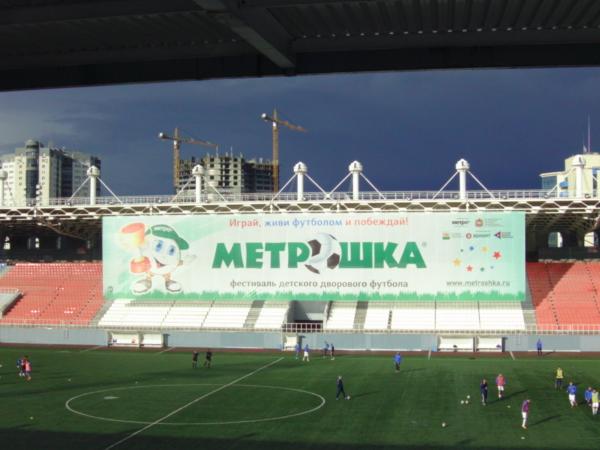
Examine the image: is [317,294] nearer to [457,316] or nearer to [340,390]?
[457,316]

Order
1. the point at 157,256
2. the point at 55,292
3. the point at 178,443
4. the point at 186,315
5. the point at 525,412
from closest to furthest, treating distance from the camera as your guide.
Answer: the point at 178,443, the point at 525,412, the point at 157,256, the point at 186,315, the point at 55,292

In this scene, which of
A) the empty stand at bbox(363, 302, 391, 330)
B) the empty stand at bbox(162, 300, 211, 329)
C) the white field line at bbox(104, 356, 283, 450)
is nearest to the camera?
the white field line at bbox(104, 356, 283, 450)

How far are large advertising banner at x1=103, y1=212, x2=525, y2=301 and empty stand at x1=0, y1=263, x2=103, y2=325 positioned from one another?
6.58m

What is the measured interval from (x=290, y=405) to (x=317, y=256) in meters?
26.7

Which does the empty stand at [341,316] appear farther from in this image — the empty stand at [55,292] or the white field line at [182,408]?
the empty stand at [55,292]

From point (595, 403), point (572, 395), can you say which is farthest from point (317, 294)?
point (595, 403)

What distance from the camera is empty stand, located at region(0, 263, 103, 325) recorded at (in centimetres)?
6812

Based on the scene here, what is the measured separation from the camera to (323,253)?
61188 mm

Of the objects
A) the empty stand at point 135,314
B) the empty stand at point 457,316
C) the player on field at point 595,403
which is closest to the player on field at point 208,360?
the empty stand at point 135,314

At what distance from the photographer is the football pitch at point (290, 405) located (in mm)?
28422

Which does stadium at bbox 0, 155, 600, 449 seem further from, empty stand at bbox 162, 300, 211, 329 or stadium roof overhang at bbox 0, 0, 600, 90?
stadium roof overhang at bbox 0, 0, 600, 90

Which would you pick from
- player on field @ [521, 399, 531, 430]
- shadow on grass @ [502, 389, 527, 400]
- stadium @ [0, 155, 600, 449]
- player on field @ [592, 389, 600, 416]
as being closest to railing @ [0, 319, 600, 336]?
stadium @ [0, 155, 600, 449]

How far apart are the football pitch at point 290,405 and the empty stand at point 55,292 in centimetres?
1552

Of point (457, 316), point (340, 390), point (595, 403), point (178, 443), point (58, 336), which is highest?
point (457, 316)
